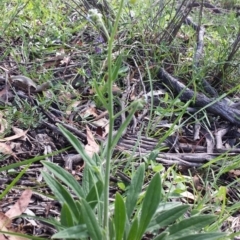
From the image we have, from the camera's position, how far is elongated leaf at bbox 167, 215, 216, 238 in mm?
1055

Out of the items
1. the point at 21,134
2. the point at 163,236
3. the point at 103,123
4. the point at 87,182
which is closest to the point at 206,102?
the point at 103,123

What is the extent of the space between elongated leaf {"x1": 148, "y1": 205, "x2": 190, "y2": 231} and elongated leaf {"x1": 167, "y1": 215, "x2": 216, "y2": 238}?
2 centimetres

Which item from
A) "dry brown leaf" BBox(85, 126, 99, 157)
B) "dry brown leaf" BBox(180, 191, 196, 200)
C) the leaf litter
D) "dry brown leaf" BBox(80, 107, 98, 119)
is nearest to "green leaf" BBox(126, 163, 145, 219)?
the leaf litter

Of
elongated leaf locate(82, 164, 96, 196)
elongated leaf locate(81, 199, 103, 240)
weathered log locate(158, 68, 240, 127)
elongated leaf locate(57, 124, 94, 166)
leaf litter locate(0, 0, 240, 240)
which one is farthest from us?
weathered log locate(158, 68, 240, 127)

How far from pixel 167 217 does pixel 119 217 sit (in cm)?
15

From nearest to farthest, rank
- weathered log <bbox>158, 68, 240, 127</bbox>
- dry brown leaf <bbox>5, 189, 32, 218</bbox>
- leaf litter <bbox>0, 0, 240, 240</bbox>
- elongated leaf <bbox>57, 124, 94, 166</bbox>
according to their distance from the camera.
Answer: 1. elongated leaf <bbox>57, 124, 94, 166</bbox>
2. dry brown leaf <bbox>5, 189, 32, 218</bbox>
3. leaf litter <bbox>0, 0, 240, 240</bbox>
4. weathered log <bbox>158, 68, 240, 127</bbox>

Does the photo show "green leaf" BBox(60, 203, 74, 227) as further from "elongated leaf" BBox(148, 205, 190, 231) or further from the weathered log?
the weathered log

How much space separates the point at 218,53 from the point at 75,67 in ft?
2.56

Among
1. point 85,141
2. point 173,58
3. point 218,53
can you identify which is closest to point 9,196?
point 85,141

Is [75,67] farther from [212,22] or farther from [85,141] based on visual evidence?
[212,22]

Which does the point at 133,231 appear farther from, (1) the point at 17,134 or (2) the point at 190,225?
(1) the point at 17,134

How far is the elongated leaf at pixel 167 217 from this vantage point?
1.07 meters

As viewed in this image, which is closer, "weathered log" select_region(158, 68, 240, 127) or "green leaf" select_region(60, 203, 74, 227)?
"green leaf" select_region(60, 203, 74, 227)

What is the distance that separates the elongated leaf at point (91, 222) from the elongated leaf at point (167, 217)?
156mm
